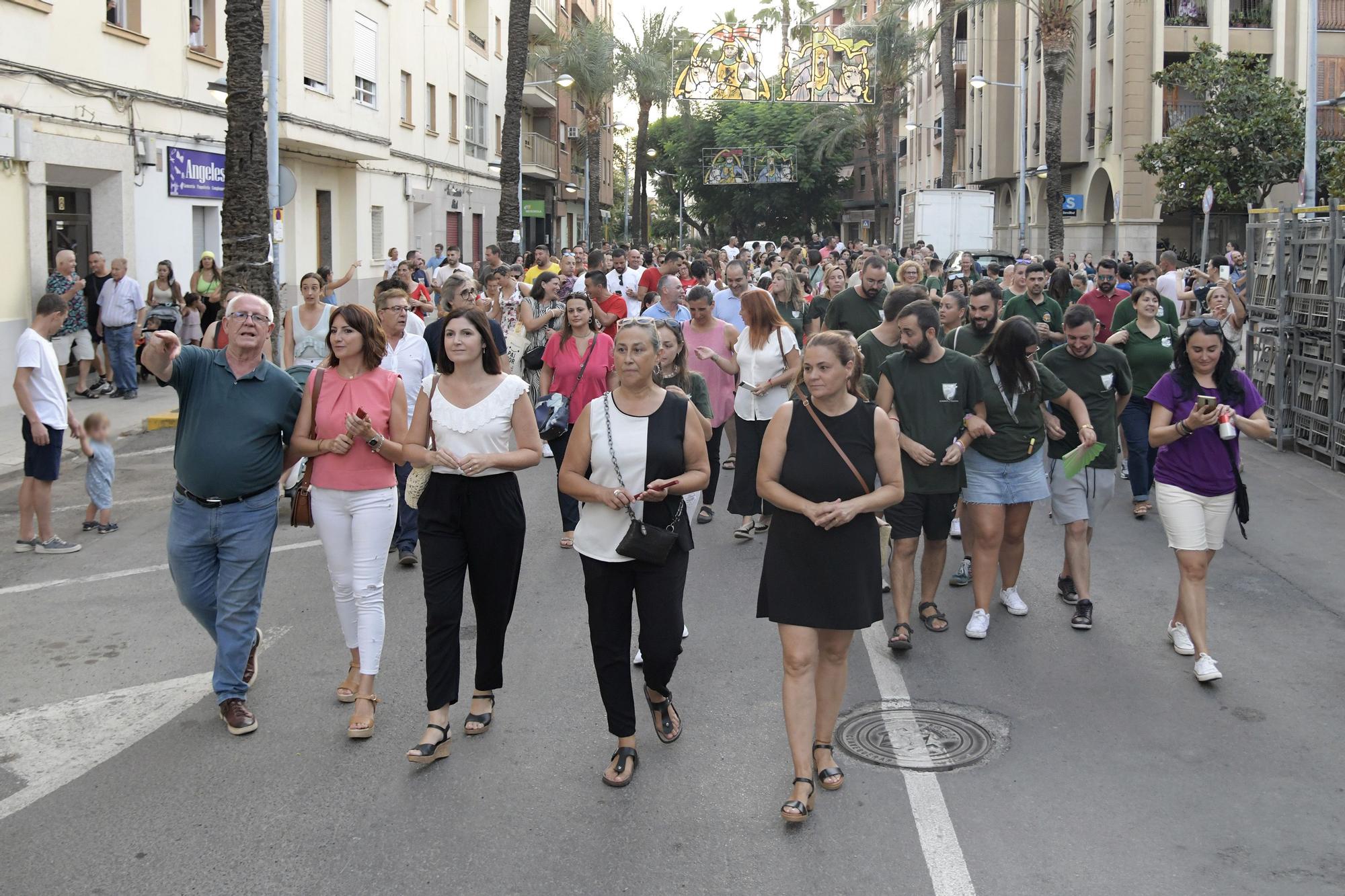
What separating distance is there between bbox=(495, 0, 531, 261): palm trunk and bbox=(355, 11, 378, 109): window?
328cm

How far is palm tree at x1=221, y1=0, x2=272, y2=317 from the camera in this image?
548 inches

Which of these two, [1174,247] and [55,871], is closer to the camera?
[55,871]

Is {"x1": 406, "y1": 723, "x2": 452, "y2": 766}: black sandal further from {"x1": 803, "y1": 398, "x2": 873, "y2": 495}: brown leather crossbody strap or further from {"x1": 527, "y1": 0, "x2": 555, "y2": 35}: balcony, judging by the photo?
{"x1": 527, "y1": 0, "x2": 555, "y2": 35}: balcony

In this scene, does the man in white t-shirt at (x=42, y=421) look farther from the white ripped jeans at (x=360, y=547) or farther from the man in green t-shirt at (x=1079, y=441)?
the man in green t-shirt at (x=1079, y=441)

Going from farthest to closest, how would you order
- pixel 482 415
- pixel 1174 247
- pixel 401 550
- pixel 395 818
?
pixel 1174 247, pixel 401 550, pixel 482 415, pixel 395 818

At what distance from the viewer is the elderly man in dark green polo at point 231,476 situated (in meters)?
5.56

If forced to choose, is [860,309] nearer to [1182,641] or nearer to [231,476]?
[1182,641]

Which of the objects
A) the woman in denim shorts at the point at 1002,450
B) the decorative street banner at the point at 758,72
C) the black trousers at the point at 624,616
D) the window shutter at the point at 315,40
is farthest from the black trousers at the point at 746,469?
the decorative street banner at the point at 758,72

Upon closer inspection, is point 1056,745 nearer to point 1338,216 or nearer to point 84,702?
point 84,702

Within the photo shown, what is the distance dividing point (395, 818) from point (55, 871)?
109 cm

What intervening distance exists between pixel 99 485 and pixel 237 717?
478cm

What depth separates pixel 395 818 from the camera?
187 inches

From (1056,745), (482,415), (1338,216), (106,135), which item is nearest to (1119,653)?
(1056,745)

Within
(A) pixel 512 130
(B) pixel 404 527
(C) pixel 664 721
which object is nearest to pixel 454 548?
(C) pixel 664 721
